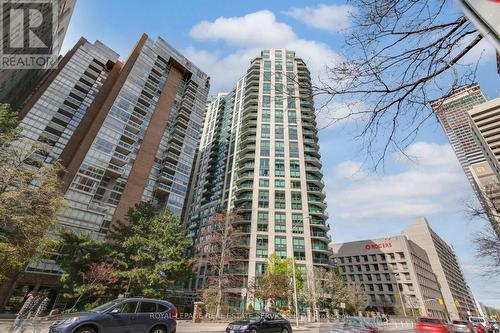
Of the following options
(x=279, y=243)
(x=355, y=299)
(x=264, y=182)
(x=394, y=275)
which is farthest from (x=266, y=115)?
(x=394, y=275)

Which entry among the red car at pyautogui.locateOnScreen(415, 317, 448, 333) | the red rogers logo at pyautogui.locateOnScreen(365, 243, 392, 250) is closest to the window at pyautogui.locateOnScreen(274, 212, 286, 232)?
the red car at pyautogui.locateOnScreen(415, 317, 448, 333)

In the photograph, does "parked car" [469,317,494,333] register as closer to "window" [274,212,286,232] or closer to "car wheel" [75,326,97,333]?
"car wheel" [75,326,97,333]

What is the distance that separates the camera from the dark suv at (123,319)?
318 inches

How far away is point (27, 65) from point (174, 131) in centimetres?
2754

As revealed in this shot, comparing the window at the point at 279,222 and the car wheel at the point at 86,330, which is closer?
the car wheel at the point at 86,330

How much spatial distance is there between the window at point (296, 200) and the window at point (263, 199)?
6.25 meters

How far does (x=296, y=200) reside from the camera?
2283 inches

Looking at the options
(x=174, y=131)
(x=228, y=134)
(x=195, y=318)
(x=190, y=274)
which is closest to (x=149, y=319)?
(x=195, y=318)

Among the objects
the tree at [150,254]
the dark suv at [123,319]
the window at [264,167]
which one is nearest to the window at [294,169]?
the window at [264,167]

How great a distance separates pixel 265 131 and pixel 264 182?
15598 millimetres

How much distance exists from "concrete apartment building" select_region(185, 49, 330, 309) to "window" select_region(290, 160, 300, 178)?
25cm

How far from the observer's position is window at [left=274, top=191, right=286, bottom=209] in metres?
57.1

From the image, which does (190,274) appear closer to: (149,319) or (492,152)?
(149,319)

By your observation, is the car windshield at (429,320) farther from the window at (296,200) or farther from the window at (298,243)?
the window at (296,200)
